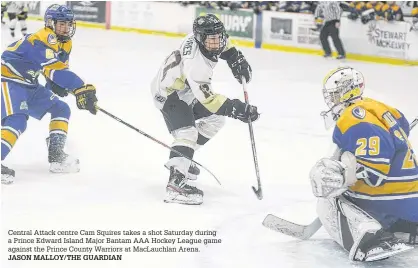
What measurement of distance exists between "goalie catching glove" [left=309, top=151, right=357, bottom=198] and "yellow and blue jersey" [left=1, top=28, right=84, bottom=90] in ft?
5.07

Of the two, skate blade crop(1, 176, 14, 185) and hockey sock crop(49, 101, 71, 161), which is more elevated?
hockey sock crop(49, 101, 71, 161)

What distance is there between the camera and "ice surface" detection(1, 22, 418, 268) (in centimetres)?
296

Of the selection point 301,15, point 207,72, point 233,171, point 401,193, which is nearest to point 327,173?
point 401,193

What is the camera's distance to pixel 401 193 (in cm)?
282

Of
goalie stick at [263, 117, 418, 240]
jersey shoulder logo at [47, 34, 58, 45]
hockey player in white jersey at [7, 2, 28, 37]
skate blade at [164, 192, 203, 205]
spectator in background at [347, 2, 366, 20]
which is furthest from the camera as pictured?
hockey player in white jersey at [7, 2, 28, 37]

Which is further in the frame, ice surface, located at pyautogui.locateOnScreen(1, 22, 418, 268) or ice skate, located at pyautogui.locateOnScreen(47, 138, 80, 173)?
ice skate, located at pyautogui.locateOnScreen(47, 138, 80, 173)

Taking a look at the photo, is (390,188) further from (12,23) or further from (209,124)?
(12,23)

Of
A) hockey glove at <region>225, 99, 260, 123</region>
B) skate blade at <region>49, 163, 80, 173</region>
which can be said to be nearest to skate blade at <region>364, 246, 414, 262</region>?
hockey glove at <region>225, 99, 260, 123</region>

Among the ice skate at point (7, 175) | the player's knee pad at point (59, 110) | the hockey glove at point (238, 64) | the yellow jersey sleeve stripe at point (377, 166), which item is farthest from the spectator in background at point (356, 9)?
the yellow jersey sleeve stripe at point (377, 166)

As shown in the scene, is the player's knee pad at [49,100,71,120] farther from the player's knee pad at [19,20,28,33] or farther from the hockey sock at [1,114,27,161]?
the player's knee pad at [19,20,28,33]

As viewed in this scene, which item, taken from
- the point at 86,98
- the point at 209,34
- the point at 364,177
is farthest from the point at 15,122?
the point at 364,177

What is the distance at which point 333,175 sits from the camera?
267 centimetres

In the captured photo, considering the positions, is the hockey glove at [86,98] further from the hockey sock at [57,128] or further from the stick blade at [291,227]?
the stick blade at [291,227]

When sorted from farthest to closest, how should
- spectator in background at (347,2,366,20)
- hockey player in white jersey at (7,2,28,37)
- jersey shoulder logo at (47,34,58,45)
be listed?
hockey player in white jersey at (7,2,28,37), spectator in background at (347,2,366,20), jersey shoulder logo at (47,34,58,45)
